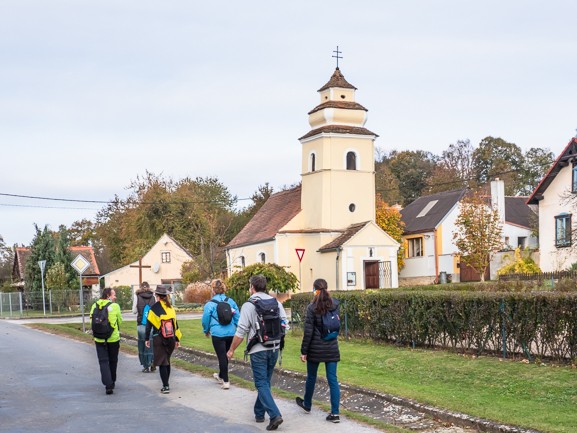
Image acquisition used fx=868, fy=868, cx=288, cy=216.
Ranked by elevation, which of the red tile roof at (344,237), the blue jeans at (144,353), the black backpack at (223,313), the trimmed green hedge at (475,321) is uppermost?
the red tile roof at (344,237)

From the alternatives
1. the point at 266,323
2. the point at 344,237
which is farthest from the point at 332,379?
the point at 344,237

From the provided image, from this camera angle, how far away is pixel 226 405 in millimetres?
13266

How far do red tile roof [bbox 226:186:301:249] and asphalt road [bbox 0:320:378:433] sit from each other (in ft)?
112

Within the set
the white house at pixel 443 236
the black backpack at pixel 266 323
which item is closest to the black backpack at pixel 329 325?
the black backpack at pixel 266 323

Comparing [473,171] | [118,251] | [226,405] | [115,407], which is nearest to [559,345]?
[226,405]

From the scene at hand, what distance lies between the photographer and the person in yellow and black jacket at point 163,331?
1447 cm

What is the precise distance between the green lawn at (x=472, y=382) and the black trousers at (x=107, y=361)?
3.85m

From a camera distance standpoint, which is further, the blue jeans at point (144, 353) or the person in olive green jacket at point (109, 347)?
the blue jeans at point (144, 353)

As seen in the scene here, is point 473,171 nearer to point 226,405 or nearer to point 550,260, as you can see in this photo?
point 550,260

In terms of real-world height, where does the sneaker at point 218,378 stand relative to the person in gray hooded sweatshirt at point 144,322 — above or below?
below

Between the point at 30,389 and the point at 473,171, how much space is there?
82.7 m

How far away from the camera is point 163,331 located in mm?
14461

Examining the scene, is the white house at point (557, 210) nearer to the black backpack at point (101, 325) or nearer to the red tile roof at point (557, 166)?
the red tile roof at point (557, 166)

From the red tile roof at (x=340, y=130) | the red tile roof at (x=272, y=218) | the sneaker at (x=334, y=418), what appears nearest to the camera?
the sneaker at (x=334, y=418)
